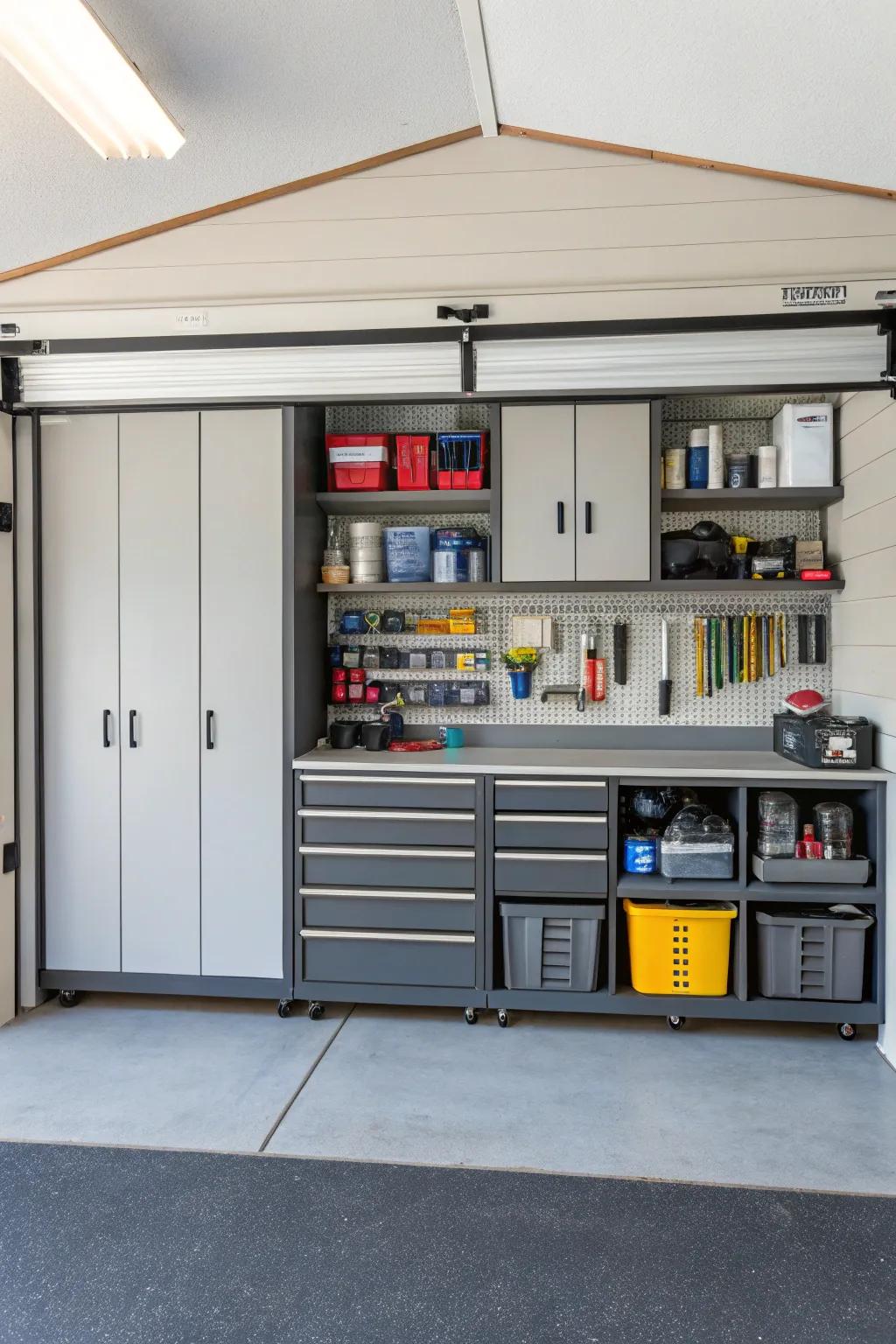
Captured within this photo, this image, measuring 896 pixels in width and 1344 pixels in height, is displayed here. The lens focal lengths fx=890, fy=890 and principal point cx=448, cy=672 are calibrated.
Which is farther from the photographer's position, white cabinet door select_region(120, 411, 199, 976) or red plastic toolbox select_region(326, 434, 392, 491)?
red plastic toolbox select_region(326, 434, 392, 491)

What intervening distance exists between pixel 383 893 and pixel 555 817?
709 mm

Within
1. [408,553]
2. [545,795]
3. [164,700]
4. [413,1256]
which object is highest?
[408,553]

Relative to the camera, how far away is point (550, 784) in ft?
10.9

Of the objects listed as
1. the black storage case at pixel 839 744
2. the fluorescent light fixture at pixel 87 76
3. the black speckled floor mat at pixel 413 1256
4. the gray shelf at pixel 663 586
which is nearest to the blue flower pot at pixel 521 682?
the gray shelf at pixel 663 586

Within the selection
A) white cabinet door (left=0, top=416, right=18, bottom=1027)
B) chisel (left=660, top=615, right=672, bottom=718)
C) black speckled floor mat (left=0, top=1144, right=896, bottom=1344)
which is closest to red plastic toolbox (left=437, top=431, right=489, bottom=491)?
chisel (left=660, top=615, right=672, bottom=718)

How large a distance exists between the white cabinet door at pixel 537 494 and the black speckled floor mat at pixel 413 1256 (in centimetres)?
210

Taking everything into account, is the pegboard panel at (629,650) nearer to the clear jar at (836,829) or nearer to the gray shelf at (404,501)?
the gray shelf at (404,501)

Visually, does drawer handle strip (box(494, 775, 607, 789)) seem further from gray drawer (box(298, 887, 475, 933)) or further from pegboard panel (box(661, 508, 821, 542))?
pegboard panel (box(661, 508, 821, 542))

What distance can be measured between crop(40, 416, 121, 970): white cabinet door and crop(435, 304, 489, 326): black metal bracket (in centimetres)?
137

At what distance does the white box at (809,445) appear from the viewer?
3.48 meters

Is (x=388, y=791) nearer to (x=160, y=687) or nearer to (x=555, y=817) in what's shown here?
(x=555, y=817)

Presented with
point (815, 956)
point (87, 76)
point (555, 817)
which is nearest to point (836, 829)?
point (815, 956)

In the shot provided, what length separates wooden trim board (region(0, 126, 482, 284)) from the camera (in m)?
3.30

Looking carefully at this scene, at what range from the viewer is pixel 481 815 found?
10.9 ft
